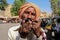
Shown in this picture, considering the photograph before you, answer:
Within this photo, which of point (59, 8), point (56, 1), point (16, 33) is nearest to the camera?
point (16, 33)

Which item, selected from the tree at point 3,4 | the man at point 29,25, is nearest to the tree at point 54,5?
the tree at point 3,4

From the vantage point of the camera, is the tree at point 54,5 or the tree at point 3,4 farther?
the tree at point 3,4

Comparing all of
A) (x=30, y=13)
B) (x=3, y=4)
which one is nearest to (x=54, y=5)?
(x=3, y=4)

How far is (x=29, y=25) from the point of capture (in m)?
2.43

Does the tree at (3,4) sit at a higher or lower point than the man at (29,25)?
lower

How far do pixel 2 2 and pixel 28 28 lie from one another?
102448 millimetres

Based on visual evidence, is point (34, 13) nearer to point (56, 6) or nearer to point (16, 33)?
point (16, 33)

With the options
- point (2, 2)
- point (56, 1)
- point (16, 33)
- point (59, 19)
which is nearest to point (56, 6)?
point (56, 1)

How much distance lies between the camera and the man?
245cm

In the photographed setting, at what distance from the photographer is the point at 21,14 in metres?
2.50

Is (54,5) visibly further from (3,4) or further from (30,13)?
(30,13)

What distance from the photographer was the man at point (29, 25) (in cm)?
245

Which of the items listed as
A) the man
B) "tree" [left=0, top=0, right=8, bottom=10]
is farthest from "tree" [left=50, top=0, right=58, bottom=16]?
the man

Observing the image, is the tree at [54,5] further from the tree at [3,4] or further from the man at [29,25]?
the man at [29,25]
